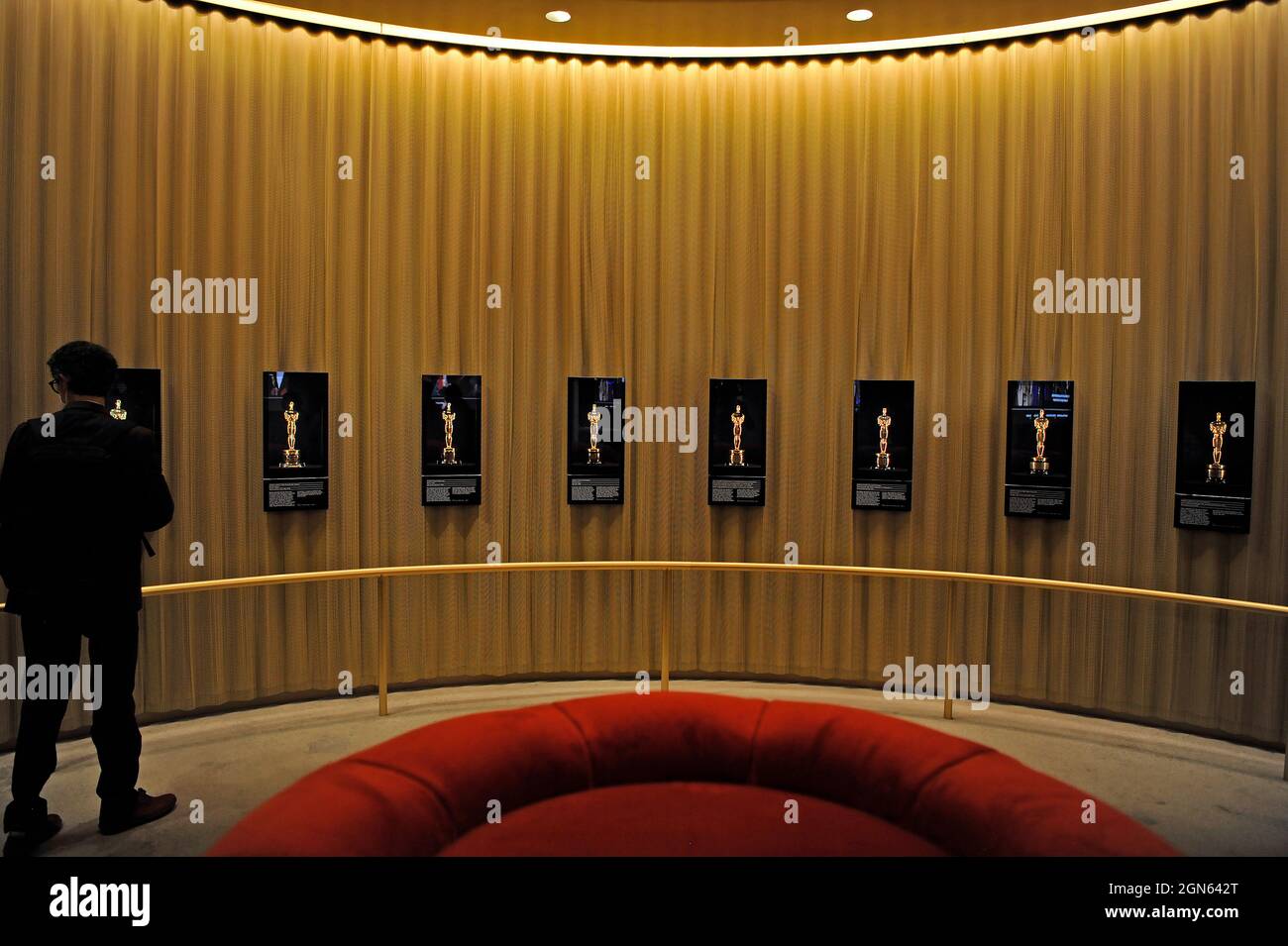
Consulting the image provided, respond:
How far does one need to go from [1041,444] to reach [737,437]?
2070 millimetres

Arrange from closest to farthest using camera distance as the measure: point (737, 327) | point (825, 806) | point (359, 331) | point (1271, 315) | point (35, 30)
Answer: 1. point (825, 806)
2. point (35, 30)
3. point (1271, 315)
4. point (359, 331)
5. point (737, 327)

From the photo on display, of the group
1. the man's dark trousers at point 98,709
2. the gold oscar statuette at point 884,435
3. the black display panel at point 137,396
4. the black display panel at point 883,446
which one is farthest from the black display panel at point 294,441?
the gold oscar statuette at point 884,435

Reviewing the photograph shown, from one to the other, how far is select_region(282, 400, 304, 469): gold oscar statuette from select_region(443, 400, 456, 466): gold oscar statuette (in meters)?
0.98

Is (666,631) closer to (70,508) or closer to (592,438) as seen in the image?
(592,438)

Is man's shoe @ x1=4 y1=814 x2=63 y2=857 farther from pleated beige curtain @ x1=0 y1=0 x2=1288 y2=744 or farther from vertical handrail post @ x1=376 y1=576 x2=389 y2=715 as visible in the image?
vertical handrail post @ x1=376 y1=576 x2=389 y2=715

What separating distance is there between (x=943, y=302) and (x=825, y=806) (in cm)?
431

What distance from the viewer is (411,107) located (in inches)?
244

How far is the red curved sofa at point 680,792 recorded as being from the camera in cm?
243

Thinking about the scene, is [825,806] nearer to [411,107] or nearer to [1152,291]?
A: [1152,291]

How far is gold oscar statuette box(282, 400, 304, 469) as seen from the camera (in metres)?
5.85

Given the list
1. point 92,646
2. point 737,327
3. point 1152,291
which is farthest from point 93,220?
point 1152,291

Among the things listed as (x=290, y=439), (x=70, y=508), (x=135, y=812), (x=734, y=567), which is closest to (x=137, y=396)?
(x=290, y=439)

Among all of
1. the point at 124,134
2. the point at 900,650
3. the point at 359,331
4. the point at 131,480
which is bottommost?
the point at 900,650

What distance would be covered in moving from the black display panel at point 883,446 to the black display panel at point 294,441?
12.2 ft
